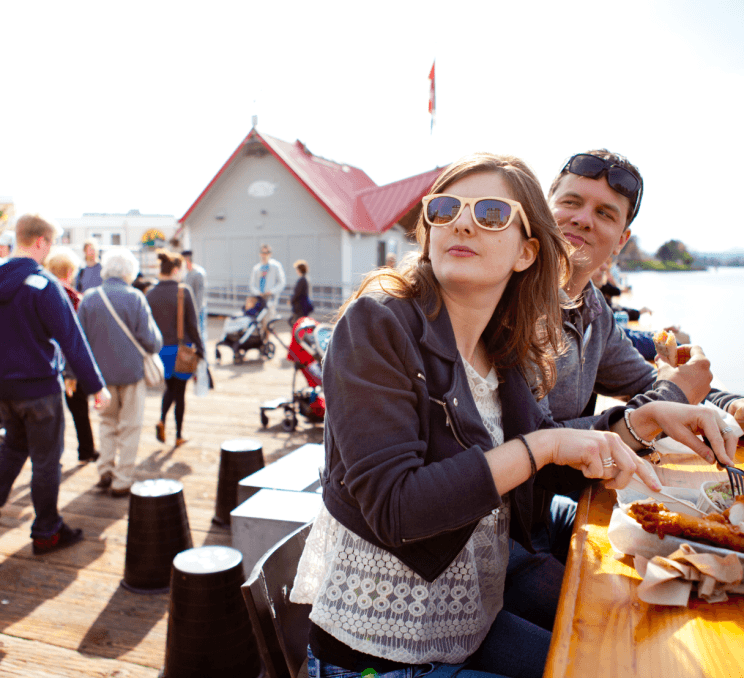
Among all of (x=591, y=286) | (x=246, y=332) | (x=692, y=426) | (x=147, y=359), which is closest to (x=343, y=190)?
(x=246, y=332)

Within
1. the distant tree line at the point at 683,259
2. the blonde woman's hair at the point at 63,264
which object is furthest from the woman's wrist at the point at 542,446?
the blonde woman's hair at the point at 63,264

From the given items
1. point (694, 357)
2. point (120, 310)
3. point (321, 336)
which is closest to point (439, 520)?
point (694, 357)

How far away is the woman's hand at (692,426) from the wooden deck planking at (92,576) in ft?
8.01

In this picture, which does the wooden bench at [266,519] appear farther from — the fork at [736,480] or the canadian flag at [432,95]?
the canadian flag at [432,95]

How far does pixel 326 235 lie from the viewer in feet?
64.3

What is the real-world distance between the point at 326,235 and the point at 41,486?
1654cm

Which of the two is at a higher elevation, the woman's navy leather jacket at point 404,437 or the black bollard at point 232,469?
the woman's navy leather jacket at point 404,437

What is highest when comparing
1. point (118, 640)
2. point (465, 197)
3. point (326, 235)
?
point (326, 235)

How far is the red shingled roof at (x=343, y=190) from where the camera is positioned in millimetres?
19247

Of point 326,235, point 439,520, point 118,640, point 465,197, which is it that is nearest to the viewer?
point 439,520

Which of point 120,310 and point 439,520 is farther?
point 120,310

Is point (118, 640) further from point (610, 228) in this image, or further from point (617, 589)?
point (610, 228)

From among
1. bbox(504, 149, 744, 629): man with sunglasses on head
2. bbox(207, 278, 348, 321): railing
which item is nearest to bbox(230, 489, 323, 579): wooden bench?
bbox(504, 149, 744, 629): man with sunglasses on head

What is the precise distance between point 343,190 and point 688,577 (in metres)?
21.5
